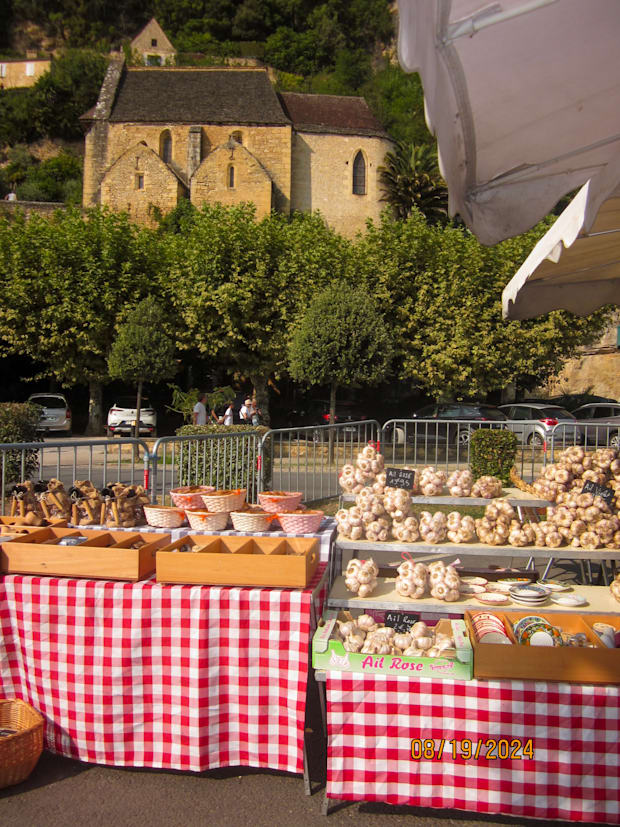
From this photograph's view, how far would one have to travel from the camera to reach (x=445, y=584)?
3910 millimetres

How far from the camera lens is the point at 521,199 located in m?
2.82

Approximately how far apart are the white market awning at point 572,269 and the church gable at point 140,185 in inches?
1756

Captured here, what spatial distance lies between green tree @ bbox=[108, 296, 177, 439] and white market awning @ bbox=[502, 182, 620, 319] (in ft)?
62.3

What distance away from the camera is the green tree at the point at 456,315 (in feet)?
79.5

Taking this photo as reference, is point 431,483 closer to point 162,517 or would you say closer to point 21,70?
point 162,517

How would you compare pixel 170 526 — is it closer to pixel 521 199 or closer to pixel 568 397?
pixel 521 199

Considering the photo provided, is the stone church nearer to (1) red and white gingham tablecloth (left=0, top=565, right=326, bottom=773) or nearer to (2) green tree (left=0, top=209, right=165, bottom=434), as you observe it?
(2) green tree (left=0, top=209, right=165, bottom=434)

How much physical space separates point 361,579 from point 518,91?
101 inches

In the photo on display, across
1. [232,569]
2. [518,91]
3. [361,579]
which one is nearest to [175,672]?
[232,569]

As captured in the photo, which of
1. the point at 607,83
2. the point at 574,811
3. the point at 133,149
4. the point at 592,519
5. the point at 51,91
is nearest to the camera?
the point at 607,83

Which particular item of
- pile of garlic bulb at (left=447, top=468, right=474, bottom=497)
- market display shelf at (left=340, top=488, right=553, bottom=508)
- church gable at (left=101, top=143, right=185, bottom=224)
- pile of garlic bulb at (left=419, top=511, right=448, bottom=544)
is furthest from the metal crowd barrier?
church gable at (left=101, top=143, right=185, bottom=224)

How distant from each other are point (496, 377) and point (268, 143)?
3241 cm

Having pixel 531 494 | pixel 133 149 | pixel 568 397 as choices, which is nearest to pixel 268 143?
pixel 133 149
